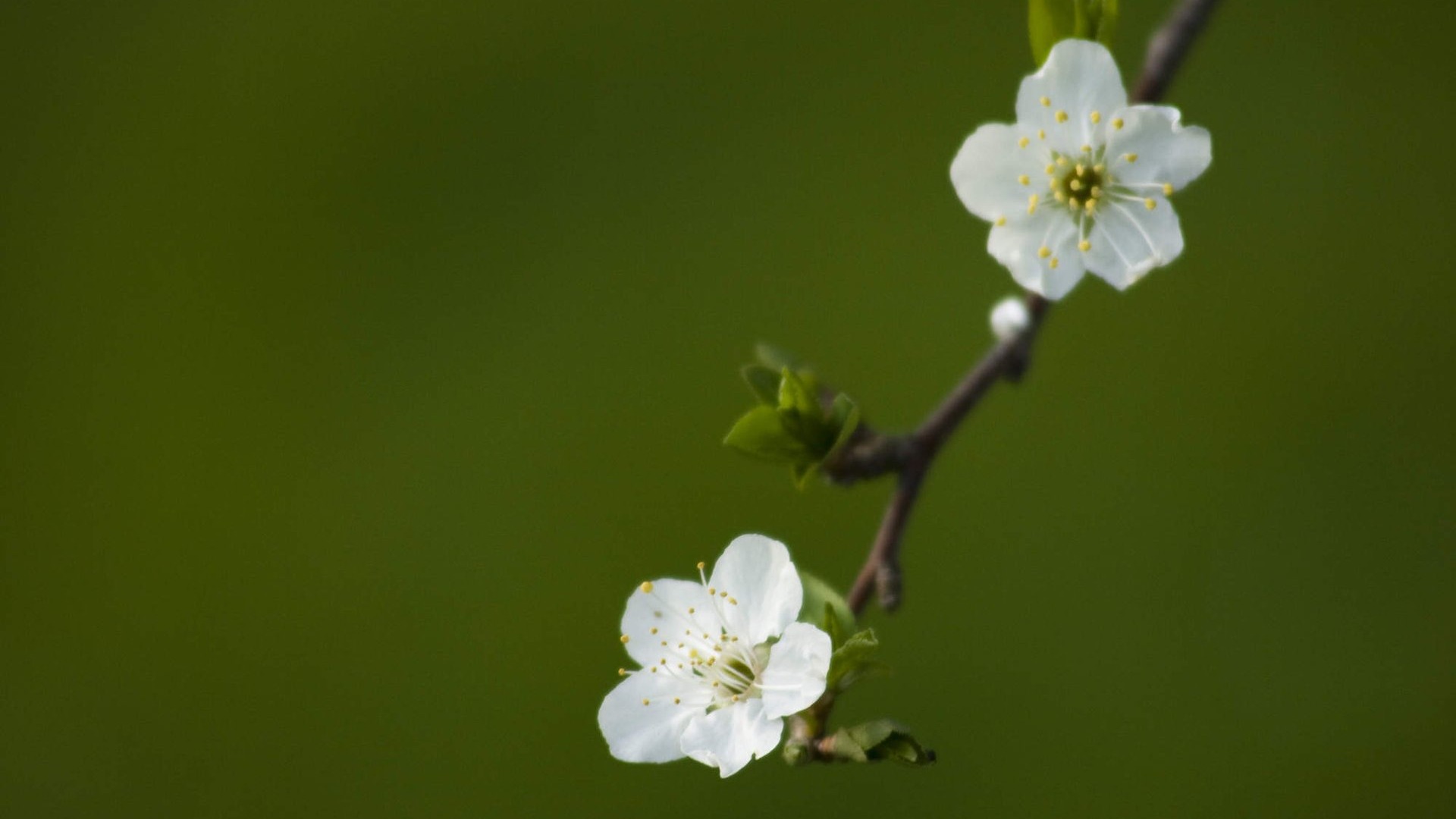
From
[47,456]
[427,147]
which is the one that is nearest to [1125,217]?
[427,147]

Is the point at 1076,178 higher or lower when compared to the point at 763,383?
higher

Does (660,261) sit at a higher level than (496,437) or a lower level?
higher

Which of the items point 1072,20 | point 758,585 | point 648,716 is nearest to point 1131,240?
point 1072,20

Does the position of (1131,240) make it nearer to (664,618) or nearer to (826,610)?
(826,610)

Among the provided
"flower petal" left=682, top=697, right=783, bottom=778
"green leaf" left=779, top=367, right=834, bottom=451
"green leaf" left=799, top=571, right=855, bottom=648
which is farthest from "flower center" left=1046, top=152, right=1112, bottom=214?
"flower petal" left=682, top=697, right=783, bottom=778

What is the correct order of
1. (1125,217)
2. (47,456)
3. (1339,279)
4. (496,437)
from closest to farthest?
(1125,217)
(1339,279)
(496,437)
(47,456)

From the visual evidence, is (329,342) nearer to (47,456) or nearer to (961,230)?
(47,456)
